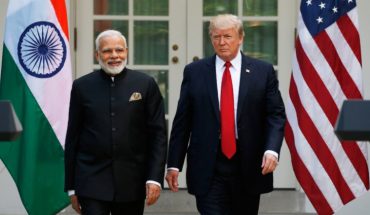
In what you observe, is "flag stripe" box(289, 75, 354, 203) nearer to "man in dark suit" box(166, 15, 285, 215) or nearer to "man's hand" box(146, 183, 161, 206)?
"man in dark suit" box(166, 15, 285, 215)

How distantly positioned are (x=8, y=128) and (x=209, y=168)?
113 inches

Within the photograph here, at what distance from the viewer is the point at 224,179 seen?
518 cm

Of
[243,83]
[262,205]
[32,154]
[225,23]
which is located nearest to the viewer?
[225,23]

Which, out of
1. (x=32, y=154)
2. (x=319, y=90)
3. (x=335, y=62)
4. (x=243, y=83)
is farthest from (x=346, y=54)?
(x=32, y=154)

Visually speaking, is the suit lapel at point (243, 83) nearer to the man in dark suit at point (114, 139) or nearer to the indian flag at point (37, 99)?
the man in dark suit at point (114, 139)

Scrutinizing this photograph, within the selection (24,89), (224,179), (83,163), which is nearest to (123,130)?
(83,163)

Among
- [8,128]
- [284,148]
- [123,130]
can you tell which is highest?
[8,128]

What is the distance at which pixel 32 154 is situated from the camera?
6.56m

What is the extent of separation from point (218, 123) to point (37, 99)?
6.10 ft

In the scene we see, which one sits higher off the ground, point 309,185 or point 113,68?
point 113,68

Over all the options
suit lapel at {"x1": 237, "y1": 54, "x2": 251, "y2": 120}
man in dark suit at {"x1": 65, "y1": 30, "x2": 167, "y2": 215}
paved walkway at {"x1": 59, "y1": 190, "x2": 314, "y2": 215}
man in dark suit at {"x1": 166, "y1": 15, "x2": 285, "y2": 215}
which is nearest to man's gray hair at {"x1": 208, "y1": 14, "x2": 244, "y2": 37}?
man in dark suit at {"x1": 166, "y1": 15, "x2": 285, "y2": 215}

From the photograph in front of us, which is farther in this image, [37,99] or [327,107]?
[327,107]

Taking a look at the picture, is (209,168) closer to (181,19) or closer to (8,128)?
(8,128)

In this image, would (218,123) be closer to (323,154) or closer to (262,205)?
(323,154)
